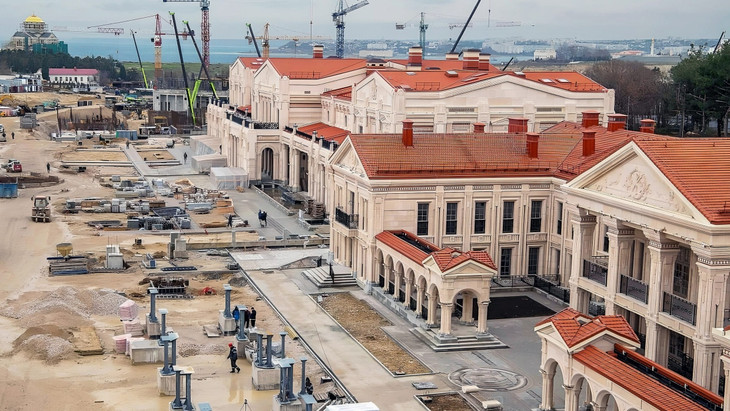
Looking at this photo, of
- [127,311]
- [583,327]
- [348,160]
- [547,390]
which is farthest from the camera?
[348,160]

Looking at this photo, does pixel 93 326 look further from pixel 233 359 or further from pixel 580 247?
pixel 580 247

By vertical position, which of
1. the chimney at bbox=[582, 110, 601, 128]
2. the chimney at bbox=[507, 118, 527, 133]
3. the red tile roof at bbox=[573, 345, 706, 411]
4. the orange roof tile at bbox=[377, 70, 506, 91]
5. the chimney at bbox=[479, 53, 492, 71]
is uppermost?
the chimney at bbox=[479, 53, 492, 71]

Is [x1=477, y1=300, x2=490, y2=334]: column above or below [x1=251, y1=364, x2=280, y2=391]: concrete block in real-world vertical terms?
above

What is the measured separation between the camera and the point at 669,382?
110 ft

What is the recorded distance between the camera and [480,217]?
191 feet

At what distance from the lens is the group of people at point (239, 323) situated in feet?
146

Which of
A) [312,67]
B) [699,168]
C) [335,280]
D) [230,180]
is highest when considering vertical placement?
[312,67]

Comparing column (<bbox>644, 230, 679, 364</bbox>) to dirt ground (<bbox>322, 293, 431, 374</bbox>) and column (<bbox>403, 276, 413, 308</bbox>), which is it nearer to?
dirt ground (<bbox>322, 293, 431, 374</bbox>)

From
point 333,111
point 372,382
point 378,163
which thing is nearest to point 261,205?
point 333,111

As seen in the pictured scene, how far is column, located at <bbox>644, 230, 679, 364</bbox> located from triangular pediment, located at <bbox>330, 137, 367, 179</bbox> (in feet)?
63.8

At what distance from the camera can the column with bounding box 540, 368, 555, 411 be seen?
38.8 meters

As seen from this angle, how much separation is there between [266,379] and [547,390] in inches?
449

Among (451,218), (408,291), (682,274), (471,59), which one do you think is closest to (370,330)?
(408,291)

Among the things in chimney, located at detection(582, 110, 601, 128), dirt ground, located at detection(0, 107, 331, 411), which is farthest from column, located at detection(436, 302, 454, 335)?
chimney, located at detection(582, 110, 601, 128)
